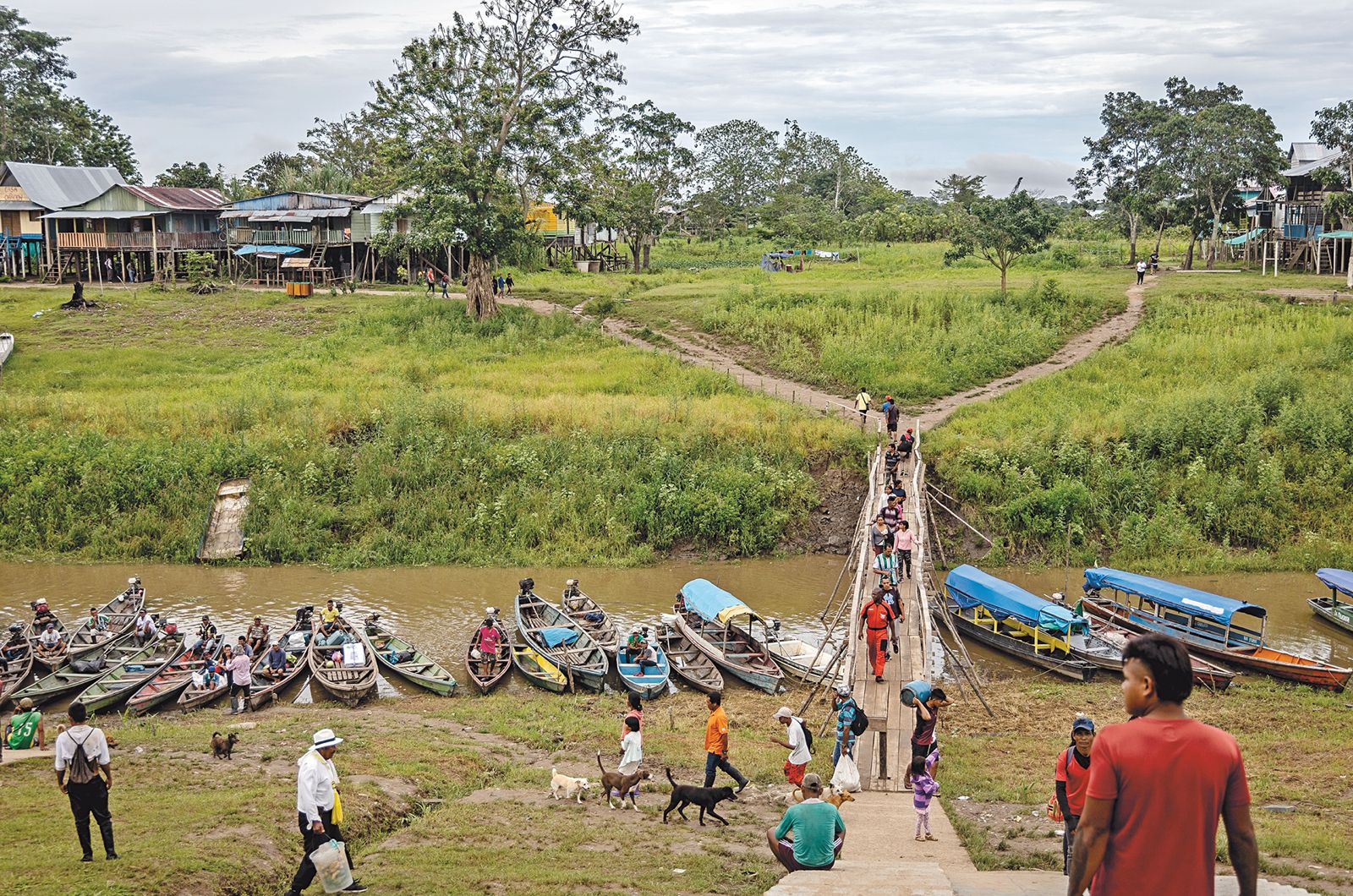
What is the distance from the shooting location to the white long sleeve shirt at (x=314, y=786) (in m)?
10.2

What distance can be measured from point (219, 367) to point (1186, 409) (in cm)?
3368

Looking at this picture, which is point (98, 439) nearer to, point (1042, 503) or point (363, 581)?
point (363, 581)

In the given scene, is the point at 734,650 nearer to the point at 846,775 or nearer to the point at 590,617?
the point at 590,617

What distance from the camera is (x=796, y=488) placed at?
3216 centimetres

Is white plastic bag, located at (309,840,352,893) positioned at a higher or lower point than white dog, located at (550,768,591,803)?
higher

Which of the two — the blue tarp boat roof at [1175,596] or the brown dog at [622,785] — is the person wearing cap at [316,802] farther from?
the blue tarp boat roof at [1175,596]

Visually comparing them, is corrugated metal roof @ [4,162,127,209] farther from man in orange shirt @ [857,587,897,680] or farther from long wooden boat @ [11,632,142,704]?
man in orange shirt @ [857,587,897,680]

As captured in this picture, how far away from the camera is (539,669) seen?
22.5 m

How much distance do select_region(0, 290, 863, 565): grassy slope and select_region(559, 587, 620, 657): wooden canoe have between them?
4302 millimetres

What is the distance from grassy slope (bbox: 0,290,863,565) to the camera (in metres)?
31.1

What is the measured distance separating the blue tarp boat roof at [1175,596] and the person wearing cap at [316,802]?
1883cm

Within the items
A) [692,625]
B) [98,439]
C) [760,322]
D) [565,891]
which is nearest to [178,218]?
[98,439]

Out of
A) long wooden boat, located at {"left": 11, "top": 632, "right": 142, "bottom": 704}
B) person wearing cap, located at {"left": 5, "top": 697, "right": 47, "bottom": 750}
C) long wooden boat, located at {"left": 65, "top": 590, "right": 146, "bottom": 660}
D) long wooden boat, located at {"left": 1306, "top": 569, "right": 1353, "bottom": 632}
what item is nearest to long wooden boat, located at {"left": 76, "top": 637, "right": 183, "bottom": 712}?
long wooden boat, located at {"left": 11, "top": 632, "right": 142, "bottom": 704}

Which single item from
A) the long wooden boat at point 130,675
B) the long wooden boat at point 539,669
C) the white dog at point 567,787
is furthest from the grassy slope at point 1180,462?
the long wooden boat at point 130,675
